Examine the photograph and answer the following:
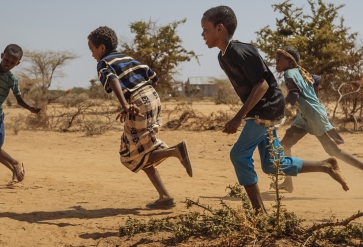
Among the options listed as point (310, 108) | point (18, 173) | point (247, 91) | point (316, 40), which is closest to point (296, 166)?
point (247, 91)

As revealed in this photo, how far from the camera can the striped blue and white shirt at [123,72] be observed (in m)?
4.88

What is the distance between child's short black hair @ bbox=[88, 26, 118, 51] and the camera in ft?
16.9

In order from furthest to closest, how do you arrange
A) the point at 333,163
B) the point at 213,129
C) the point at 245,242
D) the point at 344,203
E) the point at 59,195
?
the point at 213,129 < the point at 59,195 < the point at 344,203 < the point at 333,163 < the point at 245,242

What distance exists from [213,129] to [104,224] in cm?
871

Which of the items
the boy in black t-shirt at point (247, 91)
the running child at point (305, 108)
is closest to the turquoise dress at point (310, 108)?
the running child at point (305, 108)

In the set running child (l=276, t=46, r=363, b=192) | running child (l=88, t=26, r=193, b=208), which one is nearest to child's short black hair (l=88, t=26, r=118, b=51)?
running child (l=88, t=26, r=193, b=208)

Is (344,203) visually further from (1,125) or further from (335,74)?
(335,74)

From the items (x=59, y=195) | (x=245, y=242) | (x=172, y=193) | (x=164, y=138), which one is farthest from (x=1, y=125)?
(x=164, y=138)

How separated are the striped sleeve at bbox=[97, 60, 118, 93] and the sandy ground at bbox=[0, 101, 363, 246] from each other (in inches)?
46.5

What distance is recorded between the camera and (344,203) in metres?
5.47

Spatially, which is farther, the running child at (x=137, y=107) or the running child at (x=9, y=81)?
the running child at (x=9, y=81)

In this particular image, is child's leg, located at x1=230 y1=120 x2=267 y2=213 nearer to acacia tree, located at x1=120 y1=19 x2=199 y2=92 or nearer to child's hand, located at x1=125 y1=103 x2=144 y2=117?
child's hand, located at x1=125 y1=103 x2=144 y2=117

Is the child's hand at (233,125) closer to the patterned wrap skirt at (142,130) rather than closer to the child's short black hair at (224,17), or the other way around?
the child's short black hair at (224,17)

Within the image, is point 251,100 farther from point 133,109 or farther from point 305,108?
point 305,108
